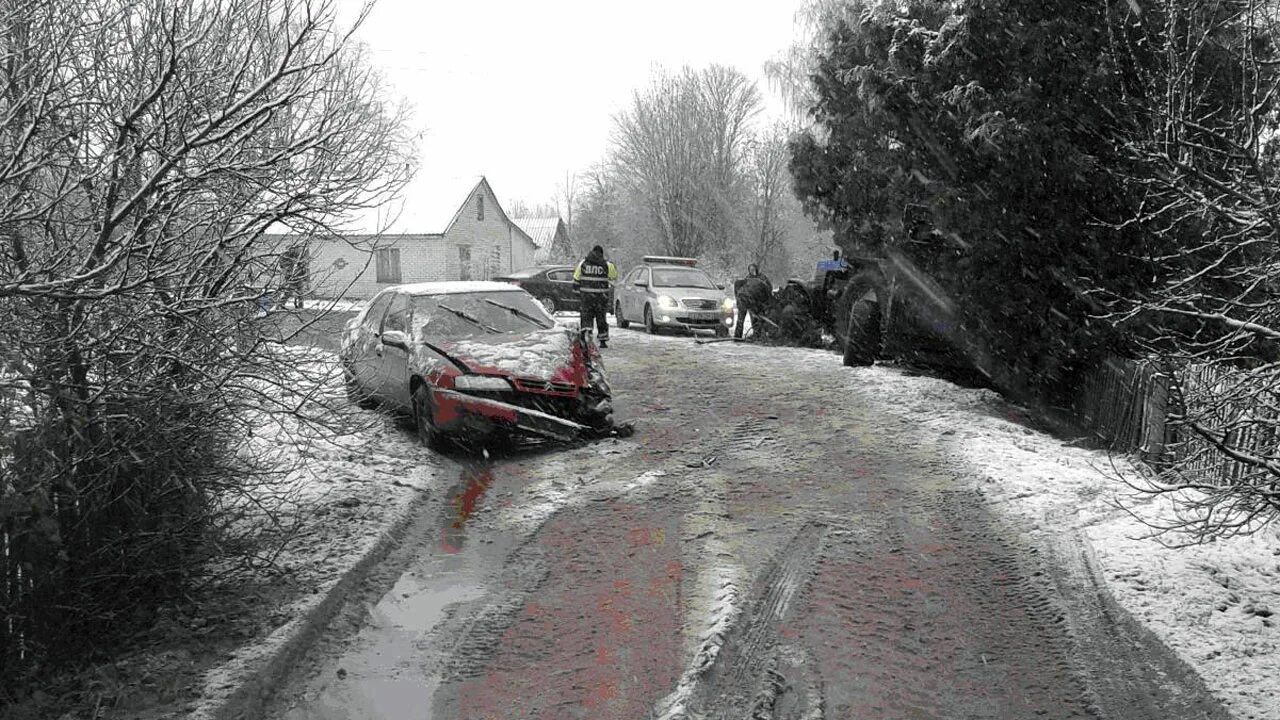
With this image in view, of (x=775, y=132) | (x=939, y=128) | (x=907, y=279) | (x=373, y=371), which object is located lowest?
(x=373, y=371)

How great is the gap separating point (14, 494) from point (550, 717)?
92.8 inches

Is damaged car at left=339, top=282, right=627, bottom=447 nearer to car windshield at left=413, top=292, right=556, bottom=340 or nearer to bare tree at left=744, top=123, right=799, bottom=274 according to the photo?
car windshield at left=413, top=292, right=556, bottom=340

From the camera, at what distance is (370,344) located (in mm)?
10203

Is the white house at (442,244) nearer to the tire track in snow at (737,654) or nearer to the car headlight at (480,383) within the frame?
the car headlight at (480,383)

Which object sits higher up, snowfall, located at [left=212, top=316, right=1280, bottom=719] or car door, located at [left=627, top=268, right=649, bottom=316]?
car door, located at [left=627, top=268, right=649, bottom=316]

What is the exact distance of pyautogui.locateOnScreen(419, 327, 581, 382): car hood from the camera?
347 inches

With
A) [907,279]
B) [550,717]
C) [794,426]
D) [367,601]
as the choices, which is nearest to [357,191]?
[367,601]

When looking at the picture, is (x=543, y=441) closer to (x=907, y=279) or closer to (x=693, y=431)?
(x=693, y=431)

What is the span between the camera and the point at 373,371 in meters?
10.1

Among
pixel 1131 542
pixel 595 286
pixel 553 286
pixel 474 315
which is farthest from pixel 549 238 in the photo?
pixel 1131 542

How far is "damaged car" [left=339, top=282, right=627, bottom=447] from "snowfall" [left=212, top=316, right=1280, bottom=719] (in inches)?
20.3

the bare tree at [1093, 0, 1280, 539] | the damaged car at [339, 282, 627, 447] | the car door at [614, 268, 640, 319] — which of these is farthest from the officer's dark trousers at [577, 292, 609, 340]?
the bare tree at [1093, 0, 1280, 539]

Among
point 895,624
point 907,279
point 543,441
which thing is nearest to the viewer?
point 895,624

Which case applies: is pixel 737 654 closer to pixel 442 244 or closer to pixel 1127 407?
pixel 1127 407
